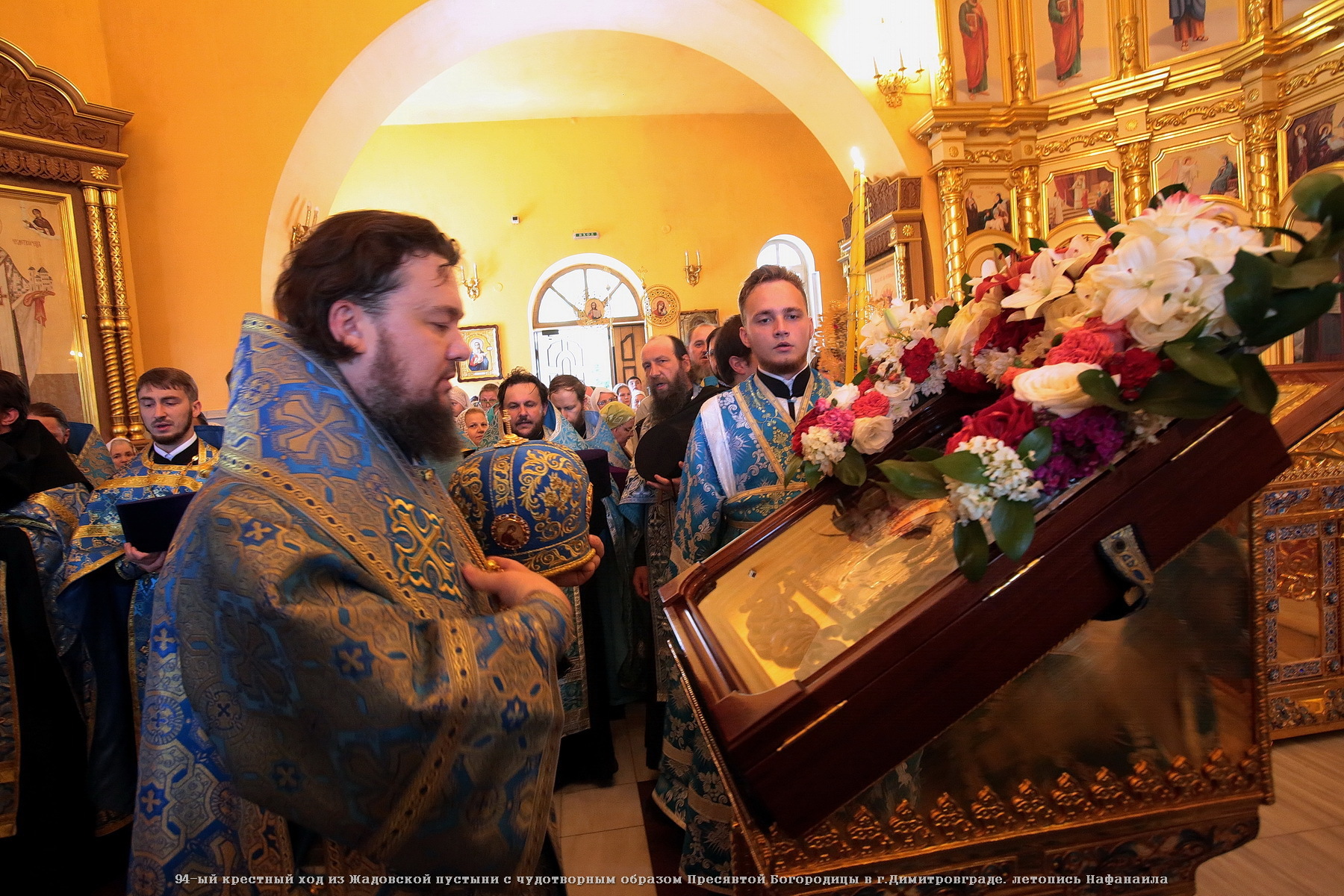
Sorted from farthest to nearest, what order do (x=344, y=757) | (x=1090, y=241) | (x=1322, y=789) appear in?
1. (x=1322, y=789)
2. (x=1090, y=241)
3. (x=344, y=757)

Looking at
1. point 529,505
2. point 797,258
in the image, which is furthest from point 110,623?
point 797,258

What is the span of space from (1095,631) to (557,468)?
1.03 m

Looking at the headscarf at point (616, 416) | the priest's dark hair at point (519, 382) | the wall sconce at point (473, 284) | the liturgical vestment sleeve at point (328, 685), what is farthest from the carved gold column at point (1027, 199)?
the wall sconce at point (473, 284)

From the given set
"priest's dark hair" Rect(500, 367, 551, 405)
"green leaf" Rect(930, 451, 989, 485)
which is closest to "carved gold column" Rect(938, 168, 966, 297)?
"priest's dark hair" Rect(500, 367, 551, 405)

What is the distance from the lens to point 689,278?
44.6ft

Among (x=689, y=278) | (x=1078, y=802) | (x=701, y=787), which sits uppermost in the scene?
(x=689, y=278)

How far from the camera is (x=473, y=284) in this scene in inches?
515

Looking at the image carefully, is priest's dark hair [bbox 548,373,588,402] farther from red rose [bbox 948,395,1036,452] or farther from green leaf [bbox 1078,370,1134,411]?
green leaf [bbox 1078,370,1134,411]

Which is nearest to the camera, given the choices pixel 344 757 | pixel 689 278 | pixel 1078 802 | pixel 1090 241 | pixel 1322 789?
pixel 344 757

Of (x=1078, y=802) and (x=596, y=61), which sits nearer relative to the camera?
(x=1078, y=802)

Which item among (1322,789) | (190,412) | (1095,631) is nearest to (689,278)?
(190,412)

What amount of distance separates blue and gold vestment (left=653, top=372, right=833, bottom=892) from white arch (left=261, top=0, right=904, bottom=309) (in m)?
5.57

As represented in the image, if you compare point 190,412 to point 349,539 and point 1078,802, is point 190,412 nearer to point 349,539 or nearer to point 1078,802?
point 349,539

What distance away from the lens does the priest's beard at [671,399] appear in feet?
14.3
